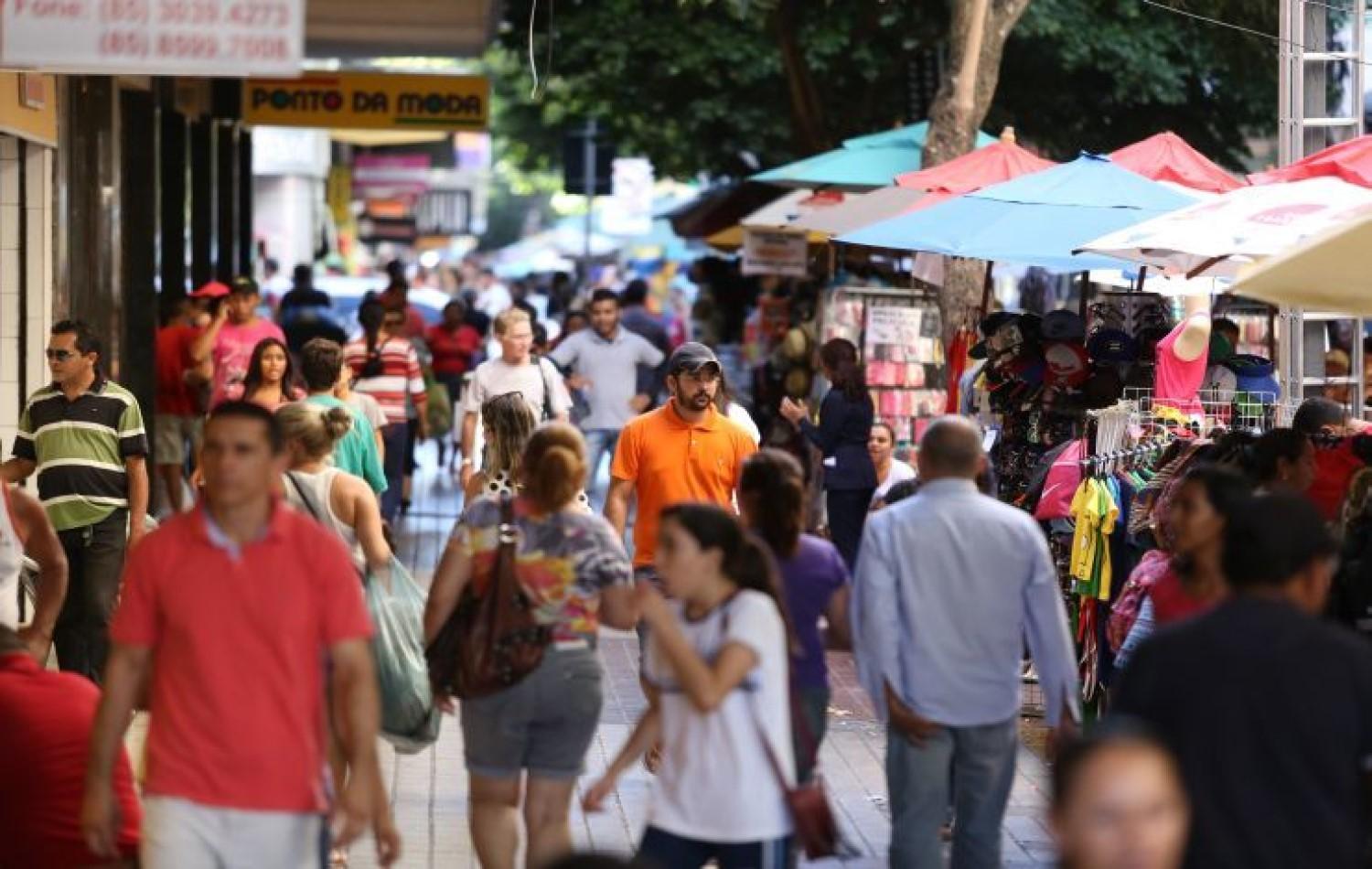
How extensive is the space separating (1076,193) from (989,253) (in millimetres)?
700

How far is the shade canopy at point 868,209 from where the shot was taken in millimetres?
15969

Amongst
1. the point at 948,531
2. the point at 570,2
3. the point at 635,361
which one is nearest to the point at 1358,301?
the point at 948,531

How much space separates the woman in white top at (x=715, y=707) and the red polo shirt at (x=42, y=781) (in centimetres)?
130

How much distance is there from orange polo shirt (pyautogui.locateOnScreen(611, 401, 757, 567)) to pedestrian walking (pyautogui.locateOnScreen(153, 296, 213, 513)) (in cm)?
850

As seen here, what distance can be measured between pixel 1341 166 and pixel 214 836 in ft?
21.9

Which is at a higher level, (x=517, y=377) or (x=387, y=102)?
(x=387, y=102)

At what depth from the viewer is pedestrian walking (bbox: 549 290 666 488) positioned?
1689 cm

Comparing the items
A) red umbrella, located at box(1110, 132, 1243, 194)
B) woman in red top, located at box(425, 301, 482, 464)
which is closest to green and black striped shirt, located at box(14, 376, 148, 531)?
red umbrella, located at box(1110, 132, 1243, 194)

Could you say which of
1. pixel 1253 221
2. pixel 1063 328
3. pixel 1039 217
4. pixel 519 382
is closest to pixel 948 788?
pixel 1253 221

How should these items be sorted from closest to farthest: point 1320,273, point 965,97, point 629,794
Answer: point 1320,273 < point 629,794 < point 965,97

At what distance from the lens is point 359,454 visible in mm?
10883

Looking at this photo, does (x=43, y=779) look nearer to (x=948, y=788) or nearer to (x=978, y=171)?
(x=948, y=788)

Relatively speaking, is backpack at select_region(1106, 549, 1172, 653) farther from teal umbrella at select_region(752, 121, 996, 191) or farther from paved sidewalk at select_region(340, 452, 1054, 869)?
teal umbrella at select_region(752, 121, 996, 191)

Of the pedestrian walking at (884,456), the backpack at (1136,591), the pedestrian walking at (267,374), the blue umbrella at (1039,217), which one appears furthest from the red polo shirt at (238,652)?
the pedestrian walking at (884,456)
